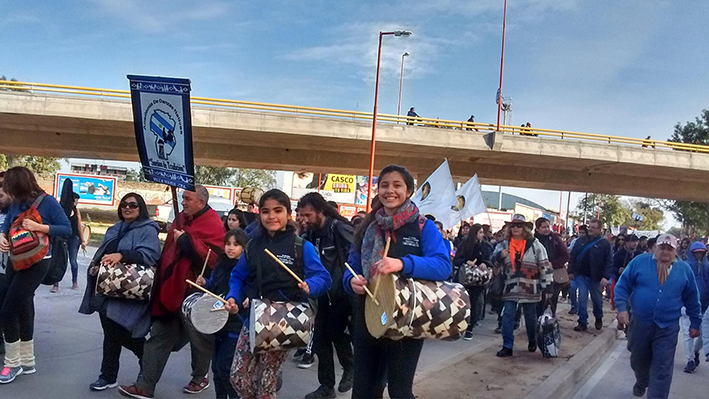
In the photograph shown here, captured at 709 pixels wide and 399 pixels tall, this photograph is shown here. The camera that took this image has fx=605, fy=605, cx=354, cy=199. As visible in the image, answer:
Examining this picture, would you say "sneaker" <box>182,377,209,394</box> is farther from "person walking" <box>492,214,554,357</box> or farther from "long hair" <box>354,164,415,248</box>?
"person walking" <box>492,214,554,357</box>

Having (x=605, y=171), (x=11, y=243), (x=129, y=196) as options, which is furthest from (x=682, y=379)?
(x=605, y=171)

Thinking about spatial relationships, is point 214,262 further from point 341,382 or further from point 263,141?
point 263,141

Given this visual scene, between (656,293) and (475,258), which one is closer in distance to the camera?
(656,293)

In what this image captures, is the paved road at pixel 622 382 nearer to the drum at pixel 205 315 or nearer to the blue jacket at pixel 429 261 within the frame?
the blue jacket at pixel 429 261

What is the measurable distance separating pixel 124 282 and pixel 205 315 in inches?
41.7

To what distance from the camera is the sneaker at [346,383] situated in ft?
18.9

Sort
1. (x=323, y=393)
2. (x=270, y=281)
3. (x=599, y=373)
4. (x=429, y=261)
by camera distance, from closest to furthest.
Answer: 1. (x=429, y=261)
2. (x=270, y=281)
3. (x=323, y=393)
4. (x=599, y=373)

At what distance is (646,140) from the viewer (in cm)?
2698

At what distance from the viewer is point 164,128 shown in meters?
4.71

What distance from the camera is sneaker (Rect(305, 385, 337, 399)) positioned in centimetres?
546

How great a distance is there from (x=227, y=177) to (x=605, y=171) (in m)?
43.2

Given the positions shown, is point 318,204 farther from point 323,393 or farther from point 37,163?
point 37,163

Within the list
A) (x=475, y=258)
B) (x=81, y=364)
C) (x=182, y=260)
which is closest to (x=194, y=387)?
(x=182, y=260)

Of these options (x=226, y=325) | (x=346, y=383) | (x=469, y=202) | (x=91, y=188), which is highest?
(x=469, y=202)
